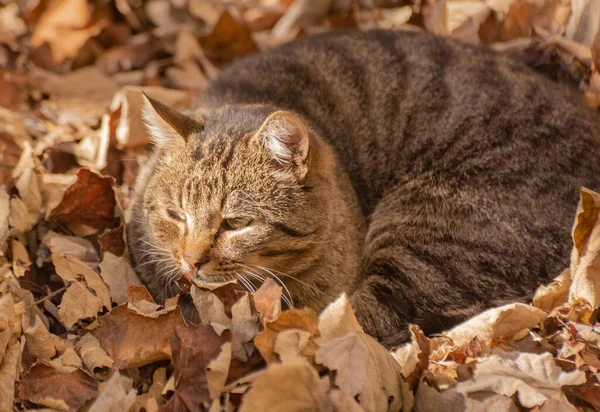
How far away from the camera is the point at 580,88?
405 centimetres

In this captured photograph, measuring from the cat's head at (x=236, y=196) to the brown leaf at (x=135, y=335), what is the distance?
10.8 inches

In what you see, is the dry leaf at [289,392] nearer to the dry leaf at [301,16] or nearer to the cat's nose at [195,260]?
the cat's nose at [195,260]

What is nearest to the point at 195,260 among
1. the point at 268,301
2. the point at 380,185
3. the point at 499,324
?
the point at 268,301

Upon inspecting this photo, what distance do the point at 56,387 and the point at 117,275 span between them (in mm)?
763

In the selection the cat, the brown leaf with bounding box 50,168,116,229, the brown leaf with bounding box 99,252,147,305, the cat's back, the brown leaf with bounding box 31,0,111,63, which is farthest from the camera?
the brown leaf with bounding box 31,0,111,63

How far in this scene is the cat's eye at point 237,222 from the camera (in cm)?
303

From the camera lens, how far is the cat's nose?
116 inches

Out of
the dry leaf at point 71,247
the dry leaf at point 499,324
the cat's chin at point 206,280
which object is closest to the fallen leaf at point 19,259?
the dry leaf at point 71,247

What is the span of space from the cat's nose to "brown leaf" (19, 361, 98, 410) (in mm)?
608

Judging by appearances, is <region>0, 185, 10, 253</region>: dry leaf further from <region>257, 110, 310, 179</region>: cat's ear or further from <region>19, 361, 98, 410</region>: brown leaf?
<region>257, 110, 310, 179</region>: cat's ear

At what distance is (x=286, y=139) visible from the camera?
9.77 ft

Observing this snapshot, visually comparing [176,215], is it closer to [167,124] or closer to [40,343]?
[167,124]

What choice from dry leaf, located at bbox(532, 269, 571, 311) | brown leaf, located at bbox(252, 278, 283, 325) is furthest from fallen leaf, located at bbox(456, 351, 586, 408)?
brown leaf, located at bbox(252, 278, 283, 325)

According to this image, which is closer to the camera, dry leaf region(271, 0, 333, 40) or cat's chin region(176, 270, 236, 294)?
cat's chin region(176, 270, 236, 294)
